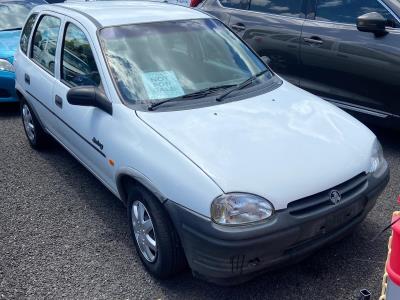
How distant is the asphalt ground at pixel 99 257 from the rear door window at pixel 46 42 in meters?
1.11

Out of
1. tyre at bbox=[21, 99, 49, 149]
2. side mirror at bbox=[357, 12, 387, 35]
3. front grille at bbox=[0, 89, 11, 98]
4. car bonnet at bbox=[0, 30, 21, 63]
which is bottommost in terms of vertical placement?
front grille at bbox=[0, 89, 11, 98]

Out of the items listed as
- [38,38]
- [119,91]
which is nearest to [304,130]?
[119,91]

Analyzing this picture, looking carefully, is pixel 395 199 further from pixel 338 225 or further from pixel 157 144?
pixel 157 144

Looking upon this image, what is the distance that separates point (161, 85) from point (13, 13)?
551cm

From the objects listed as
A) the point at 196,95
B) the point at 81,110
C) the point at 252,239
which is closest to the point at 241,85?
the point at 196,95

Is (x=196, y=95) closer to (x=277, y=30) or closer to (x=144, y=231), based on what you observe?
(x=144, y=231)

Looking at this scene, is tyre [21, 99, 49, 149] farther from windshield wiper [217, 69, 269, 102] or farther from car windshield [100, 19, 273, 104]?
windshield wiper [217, 69, 269, 102]

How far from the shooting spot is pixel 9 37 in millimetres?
6996

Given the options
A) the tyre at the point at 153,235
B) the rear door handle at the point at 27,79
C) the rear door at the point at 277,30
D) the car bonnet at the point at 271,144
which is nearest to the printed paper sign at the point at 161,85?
the car bonnet at the point at 271,144

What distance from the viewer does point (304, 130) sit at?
298cm

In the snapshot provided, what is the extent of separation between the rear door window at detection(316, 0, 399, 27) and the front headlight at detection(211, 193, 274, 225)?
2903 mm

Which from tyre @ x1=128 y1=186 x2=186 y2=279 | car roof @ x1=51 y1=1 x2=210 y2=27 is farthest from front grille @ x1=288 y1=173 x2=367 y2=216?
car roof @ x1=51 y1=1 x2=210 y2=27

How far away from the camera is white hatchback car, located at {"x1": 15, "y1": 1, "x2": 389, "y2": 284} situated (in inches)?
97.4

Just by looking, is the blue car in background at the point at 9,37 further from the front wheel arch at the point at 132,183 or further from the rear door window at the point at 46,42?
the front wheel arch at the point at 132,183
